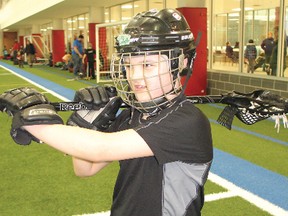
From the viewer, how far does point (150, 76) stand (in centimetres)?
142

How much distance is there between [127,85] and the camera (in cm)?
155

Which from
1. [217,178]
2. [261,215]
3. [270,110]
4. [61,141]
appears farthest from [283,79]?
[61,141]

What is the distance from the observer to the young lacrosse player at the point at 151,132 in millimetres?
1289

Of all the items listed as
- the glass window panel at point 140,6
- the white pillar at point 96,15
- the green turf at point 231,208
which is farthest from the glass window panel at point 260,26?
the white pillar at point 96,15

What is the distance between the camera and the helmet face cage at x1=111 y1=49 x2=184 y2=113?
4.71 ft

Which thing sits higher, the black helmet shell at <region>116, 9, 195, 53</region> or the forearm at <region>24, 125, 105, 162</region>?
the black helmet shell at <region>116, 9, 195, 53</region>

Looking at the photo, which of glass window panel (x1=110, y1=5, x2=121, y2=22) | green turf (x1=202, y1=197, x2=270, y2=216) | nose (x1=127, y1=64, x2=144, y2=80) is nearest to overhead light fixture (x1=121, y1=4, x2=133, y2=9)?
glass window panel (x1=110, y1=5, x2=121, y2=22)

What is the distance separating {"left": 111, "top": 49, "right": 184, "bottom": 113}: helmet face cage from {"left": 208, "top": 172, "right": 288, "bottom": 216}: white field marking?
2.36 metres

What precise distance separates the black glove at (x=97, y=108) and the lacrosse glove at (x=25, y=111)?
35 cm

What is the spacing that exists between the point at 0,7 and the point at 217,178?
4020 centimetres

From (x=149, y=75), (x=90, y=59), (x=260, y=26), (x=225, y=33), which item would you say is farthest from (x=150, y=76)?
(x=90, y=59)

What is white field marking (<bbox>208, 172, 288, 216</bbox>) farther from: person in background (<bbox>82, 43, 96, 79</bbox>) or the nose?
person in background (<bbox>82, 43, 96, 79</bbox>)

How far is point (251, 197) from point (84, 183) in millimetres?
1775

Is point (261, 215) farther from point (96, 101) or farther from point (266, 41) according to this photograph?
point (266, 41)
